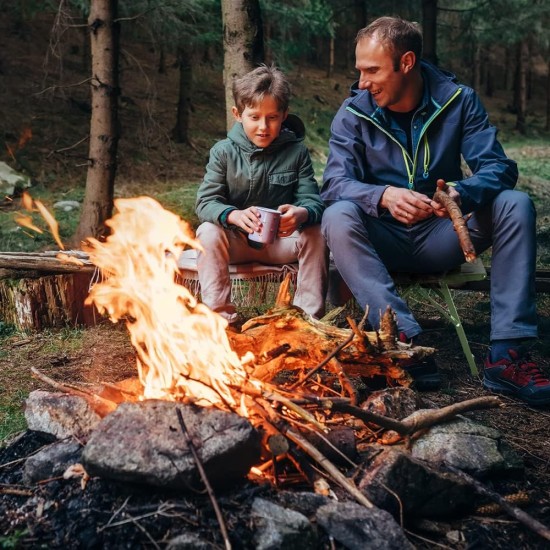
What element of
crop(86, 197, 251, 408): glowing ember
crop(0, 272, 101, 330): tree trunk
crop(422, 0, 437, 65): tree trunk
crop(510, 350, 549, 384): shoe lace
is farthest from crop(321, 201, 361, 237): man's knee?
crop(422, 0, 437, 65): tree trunk

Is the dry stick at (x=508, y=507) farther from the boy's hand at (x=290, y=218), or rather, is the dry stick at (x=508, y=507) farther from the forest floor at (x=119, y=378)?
the boy's hand at (x=290, y=218)

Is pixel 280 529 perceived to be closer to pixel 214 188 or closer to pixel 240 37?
pixel 214 188

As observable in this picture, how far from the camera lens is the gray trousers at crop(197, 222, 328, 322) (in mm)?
3992

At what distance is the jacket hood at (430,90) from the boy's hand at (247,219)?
Result: 1022 millimetres

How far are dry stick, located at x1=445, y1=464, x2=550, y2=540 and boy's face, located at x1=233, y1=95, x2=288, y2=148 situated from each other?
2.38 metres

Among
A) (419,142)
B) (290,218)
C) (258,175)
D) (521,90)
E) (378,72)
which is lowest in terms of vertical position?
(290,218)

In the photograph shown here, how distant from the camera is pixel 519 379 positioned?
3.64 meters

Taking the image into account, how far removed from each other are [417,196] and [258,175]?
3.56ft

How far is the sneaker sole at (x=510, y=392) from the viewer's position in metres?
3.55

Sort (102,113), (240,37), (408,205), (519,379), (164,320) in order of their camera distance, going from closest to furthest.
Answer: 1. (164,320)
2. (519,379)
3. (408,205)
4. (240,37)
5. (102,113)

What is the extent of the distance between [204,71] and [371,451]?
63.6 ft

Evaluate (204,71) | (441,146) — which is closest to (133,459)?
(441,146)

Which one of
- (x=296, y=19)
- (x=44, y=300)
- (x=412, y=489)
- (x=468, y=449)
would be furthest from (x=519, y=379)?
(x=296, y=19)

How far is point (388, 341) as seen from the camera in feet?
10.5
